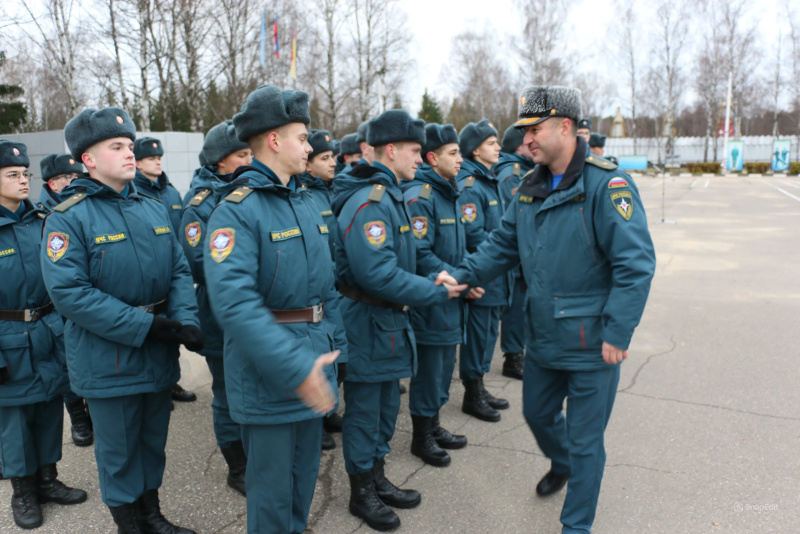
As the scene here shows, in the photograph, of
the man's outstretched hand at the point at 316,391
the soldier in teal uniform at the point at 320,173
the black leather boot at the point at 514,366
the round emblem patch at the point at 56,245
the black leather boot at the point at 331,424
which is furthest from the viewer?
the black leather boot at the point at 514,366

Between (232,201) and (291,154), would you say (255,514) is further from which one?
(291,154)

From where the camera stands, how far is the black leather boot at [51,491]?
341cm

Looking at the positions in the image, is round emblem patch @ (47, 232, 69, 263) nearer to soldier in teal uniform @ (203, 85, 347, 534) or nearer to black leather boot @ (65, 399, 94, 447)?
soldier in teal uniform @ (203, 85, 347, 534)

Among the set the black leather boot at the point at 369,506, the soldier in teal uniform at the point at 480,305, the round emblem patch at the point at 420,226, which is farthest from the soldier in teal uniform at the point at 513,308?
the black leather boot at the point at 369,506

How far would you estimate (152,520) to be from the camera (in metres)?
3.04

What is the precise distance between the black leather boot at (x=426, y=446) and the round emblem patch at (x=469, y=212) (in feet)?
5.27

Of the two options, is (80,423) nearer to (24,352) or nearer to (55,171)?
(24,352)

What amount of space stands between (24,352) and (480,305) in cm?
294

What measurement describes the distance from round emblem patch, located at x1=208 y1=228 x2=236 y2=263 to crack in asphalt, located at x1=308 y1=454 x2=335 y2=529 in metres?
1.70

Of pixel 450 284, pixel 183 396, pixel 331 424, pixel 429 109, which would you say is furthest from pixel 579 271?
pixel 429 109

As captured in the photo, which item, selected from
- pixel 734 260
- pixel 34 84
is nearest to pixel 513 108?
pixel 34 84

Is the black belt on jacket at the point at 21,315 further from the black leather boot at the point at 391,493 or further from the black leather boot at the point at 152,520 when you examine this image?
the black leather boot at the point at 391,493

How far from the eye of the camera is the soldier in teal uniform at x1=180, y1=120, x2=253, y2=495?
3600 millimetres

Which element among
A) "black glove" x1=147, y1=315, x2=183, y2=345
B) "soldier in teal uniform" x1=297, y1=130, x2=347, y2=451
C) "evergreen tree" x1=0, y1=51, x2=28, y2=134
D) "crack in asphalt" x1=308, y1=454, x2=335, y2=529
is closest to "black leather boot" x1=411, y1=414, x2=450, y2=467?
"crack in asphalt" x1=308, y1=454, x2=335, y2=529
